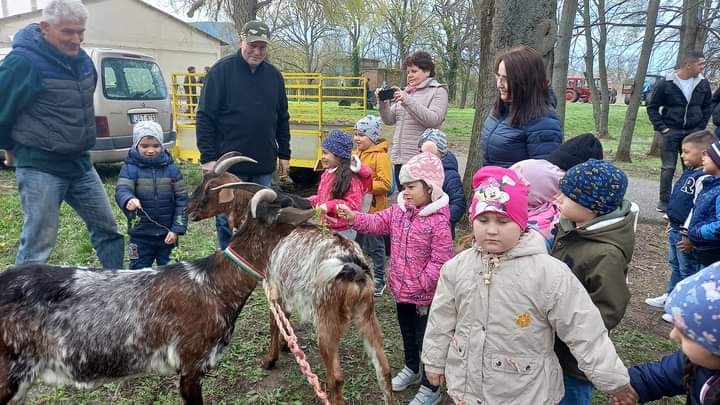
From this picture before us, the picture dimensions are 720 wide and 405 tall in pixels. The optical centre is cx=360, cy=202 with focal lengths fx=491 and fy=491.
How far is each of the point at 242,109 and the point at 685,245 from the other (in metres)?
3.78

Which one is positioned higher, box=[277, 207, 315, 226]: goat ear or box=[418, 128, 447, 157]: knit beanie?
box=[418, 128, 447, 157]: knit beanie

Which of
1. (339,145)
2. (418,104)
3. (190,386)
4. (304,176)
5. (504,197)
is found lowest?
(190,386)

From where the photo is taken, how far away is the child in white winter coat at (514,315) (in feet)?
6.32

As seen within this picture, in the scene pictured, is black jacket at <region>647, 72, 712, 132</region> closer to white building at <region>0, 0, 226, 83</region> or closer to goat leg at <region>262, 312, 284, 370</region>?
goat leg at <region>262, 312, 284, 370</region>

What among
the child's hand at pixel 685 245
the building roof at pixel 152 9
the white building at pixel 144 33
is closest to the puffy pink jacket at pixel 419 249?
the child's hand at pixel 685 245

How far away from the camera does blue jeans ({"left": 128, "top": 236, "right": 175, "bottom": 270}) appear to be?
154 inches

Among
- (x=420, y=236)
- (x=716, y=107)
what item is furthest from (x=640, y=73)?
(x=420, y=236)

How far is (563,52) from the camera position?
11703mm

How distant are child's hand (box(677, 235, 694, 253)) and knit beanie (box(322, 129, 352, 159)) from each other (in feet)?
9.03

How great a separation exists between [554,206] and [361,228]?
1.17 metres

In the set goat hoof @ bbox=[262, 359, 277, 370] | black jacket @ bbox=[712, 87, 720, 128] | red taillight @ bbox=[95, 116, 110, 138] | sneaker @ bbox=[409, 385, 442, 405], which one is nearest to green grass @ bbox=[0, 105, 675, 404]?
goat hoof @ bbox=[262, 359, 277, 370]

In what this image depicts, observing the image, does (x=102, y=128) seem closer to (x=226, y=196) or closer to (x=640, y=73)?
(x=226, y=196)

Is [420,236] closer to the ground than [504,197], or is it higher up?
closer to the ground

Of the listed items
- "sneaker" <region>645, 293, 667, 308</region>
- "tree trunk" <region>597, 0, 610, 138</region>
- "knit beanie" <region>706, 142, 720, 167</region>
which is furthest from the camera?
"tree trunk" <region>597, 0, 610, 138</region>
